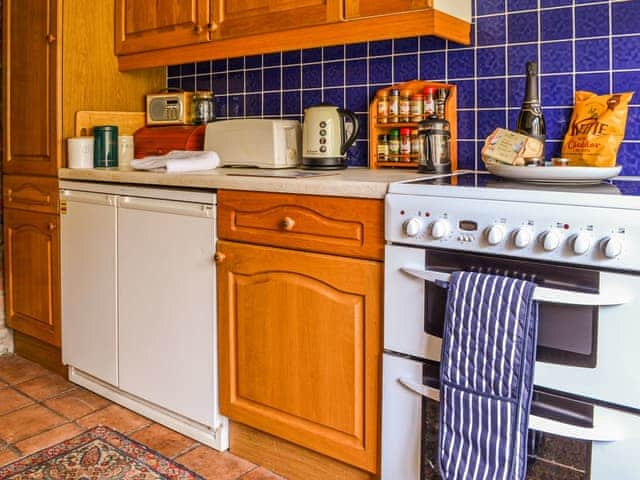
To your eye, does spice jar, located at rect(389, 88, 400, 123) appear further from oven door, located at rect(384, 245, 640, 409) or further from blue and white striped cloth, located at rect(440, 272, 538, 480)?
blue and white striped cloth, located at rect(440, 272, 538, 480)

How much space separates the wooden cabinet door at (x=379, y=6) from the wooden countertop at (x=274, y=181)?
1.61 ft

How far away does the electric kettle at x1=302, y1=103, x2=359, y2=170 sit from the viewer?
2.27m

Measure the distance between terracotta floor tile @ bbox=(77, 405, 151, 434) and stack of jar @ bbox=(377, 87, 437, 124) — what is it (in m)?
1.37

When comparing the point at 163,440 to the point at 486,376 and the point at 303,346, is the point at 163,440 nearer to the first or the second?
the point at 303,346

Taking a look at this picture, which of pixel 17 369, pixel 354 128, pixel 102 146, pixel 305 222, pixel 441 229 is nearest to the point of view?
pixel 441 229

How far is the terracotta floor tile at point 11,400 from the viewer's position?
256 cm

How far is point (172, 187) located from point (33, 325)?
1185 mm

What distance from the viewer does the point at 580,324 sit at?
1.42m

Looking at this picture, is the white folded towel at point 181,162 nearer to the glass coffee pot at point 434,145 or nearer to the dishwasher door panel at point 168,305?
the dishwasher door panel at point 168,305

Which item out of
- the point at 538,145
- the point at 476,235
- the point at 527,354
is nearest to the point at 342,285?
the point at 476,235


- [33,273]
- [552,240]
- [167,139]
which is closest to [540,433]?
[552,240]

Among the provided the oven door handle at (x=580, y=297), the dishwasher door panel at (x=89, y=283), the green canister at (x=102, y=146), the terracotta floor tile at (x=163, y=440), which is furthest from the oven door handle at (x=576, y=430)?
the green canister at (x=102, y=146)

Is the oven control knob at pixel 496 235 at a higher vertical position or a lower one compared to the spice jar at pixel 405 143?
lower

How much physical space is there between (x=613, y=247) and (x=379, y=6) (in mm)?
1103
